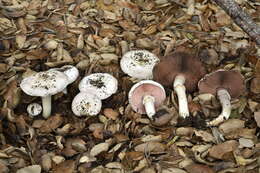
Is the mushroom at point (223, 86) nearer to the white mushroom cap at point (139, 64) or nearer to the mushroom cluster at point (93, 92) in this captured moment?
the white mushroom cap at point (139, 64)

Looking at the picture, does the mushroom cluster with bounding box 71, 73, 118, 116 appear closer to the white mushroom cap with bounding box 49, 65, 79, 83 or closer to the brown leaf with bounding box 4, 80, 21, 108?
the white mushroom cap with bounding box 49, 65, 79, 83

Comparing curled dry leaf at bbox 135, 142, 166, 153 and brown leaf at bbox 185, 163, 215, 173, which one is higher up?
curled dry leaf at bbox 135, 142, 166, 153

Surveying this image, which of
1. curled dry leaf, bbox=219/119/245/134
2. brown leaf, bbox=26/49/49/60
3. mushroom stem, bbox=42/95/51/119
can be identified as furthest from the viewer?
brown leaf, bbox=26/49/49/60

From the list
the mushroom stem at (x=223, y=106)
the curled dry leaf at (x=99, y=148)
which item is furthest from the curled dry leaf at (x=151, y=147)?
the mushroom stem at (x=223, y=106)

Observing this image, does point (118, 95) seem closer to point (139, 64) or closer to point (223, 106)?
point (139, 64)

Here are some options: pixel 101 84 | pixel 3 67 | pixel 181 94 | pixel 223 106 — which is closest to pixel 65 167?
pixel 101 84

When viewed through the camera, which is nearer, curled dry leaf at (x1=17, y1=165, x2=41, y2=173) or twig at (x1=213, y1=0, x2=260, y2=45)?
curled dry leaf at (x1=17, y1=165, x2=41, y2=173)

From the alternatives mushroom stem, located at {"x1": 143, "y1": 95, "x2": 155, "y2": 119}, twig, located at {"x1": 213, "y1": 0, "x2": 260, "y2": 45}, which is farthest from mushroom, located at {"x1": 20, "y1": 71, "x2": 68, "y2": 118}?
twig, located at {"x1": 213, "y1": 0, "x2": 260, "y2": 45}
